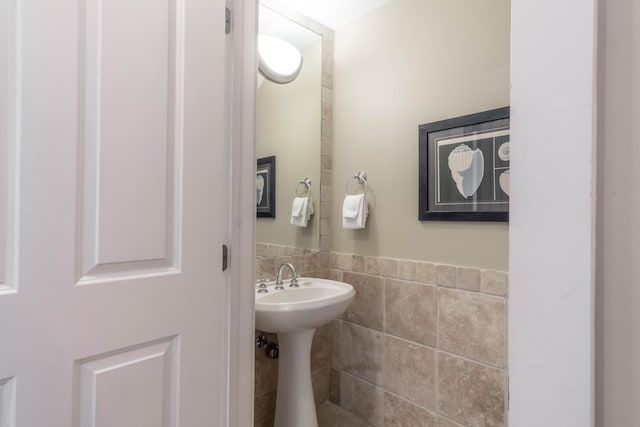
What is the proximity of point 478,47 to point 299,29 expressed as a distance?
38.0 inches

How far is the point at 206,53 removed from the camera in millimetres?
1004

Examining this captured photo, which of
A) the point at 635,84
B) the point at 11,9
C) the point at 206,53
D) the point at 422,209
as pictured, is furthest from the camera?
the point at 422,209

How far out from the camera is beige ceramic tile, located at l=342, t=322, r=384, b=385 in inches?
71.0

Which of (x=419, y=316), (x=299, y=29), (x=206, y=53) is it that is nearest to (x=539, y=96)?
(x=206, y=53)

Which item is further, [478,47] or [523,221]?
[478,47]

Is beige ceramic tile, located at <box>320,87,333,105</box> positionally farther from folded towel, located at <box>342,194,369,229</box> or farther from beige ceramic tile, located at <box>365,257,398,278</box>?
beige ceramic tile, located at <box>365,257,398,278</box>

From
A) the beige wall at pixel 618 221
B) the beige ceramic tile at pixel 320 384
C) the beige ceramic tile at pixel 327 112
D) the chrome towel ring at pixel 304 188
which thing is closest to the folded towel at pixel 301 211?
the chrome towel ring at pixel 304 188

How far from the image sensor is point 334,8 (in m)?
1.87

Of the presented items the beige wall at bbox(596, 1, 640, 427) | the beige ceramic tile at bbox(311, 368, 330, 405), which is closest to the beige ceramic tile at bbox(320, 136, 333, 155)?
the beige ceramic tile at bbox(311, 368, 330, 405)

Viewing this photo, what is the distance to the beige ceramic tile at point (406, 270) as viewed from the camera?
66.0 inches

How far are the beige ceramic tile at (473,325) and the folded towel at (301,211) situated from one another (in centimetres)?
80

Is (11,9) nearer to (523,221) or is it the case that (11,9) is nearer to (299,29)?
(523,221)

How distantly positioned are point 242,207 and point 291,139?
0.89m

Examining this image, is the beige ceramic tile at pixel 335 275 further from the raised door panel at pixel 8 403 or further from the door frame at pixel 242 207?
the raised door panel at pixel 8 403
